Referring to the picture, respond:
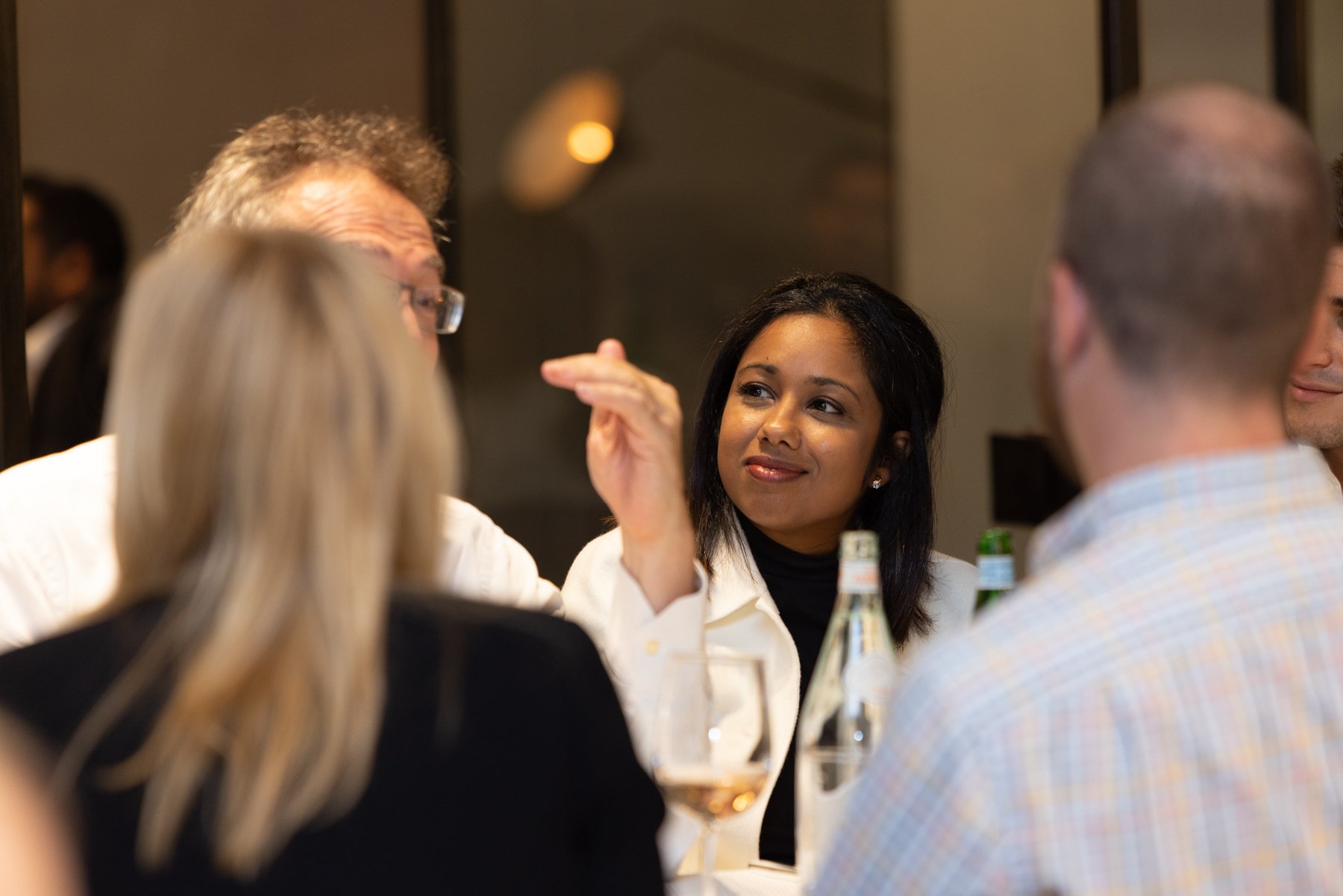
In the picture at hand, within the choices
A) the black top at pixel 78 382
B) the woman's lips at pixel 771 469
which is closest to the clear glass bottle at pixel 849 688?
the woman's lips at pixel 771 469

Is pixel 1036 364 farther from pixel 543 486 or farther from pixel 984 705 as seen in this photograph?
pixel 543 486

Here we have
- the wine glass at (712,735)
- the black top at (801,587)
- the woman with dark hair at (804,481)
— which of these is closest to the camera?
the wine glass at (712,735)

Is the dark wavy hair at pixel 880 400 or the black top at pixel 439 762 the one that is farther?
the dark wavy hair at pixel 880 400

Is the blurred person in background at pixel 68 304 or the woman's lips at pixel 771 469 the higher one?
the blurred person in background at pixel 68 304

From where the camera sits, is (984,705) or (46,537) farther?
(46,537)

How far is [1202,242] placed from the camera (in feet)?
3.56

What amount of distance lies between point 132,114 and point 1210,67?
8.77 ft

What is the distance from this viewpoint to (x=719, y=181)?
12.9 ft

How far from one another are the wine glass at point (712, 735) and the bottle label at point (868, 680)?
205mm

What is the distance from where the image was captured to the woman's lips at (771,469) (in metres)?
2.72

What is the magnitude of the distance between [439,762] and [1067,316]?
571mm

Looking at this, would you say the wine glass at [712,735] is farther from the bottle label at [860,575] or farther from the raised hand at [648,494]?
the raised hand at [648,494]

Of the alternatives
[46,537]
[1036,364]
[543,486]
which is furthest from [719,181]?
[1036,364]

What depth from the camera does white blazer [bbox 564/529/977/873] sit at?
1638 millimetres
